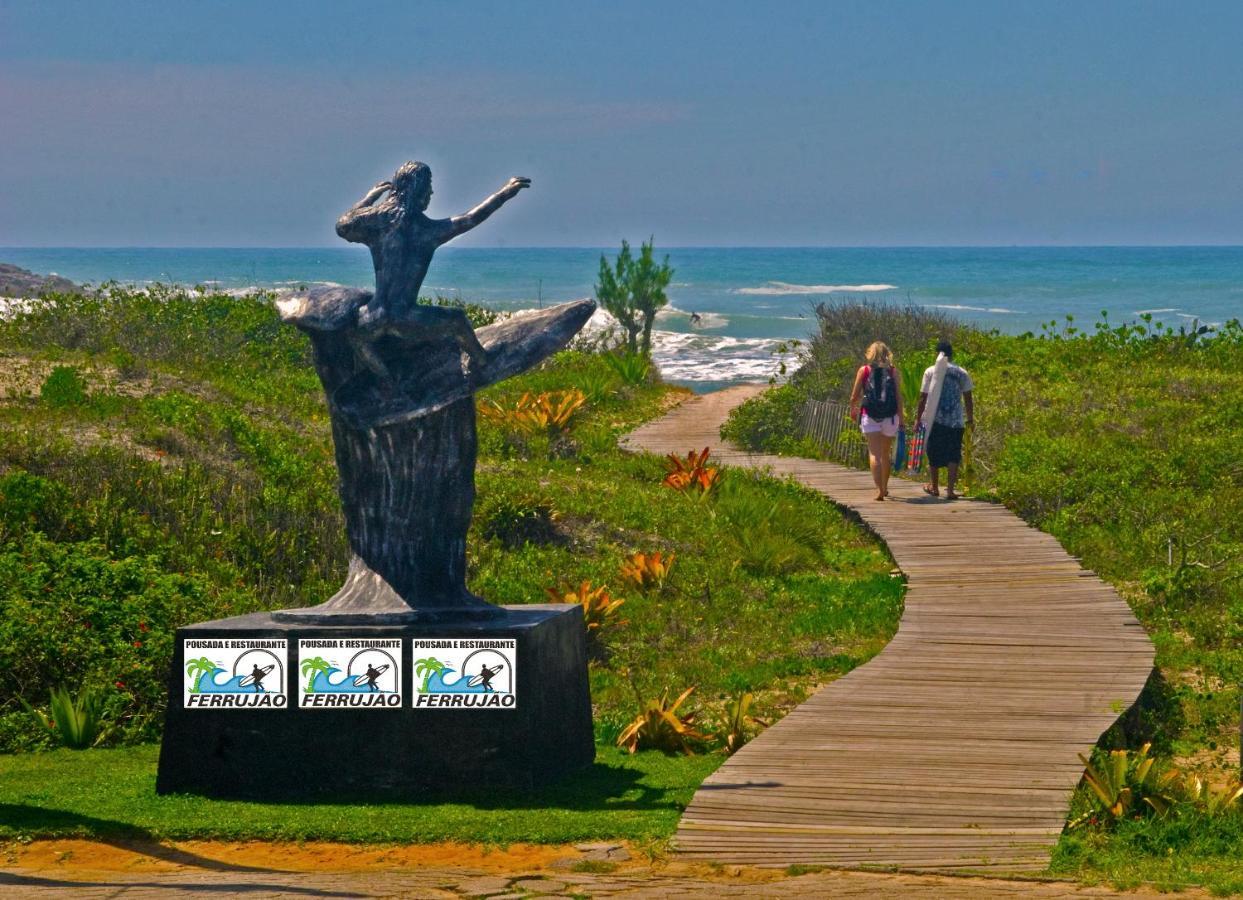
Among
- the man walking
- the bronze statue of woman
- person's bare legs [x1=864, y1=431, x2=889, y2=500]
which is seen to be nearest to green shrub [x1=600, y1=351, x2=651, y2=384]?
person's bare legs [x1=864, y1=431, x2=889, y2=500]

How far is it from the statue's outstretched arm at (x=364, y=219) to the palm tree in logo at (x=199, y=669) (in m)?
2.49

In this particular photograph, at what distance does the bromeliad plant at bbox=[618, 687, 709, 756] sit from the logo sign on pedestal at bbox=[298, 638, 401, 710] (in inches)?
75.7

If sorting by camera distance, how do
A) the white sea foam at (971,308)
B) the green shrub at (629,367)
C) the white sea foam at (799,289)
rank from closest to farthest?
the green shrub at (629,367) < the white sea foam at (971,308) < the white sea foam at (799,289)

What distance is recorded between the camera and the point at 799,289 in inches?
4250

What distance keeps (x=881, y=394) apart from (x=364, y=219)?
866 centimetres

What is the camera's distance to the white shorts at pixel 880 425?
17.0 meters

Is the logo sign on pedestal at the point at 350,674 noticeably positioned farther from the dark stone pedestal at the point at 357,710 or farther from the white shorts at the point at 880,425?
the white shorts at the point at 880,425

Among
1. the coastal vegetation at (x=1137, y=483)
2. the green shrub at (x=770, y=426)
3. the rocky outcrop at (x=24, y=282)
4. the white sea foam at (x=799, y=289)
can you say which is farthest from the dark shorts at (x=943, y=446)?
the white sea foam at (x=799, y=289)

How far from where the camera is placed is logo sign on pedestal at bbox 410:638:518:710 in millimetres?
8859

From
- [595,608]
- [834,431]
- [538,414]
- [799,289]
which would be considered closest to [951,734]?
[595,608]

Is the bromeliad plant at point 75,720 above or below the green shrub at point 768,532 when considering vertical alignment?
below

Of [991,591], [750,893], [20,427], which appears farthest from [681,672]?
[20,427]

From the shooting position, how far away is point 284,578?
47.6ft

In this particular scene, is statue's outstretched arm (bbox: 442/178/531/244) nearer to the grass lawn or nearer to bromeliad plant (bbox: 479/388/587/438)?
the grass lawn
